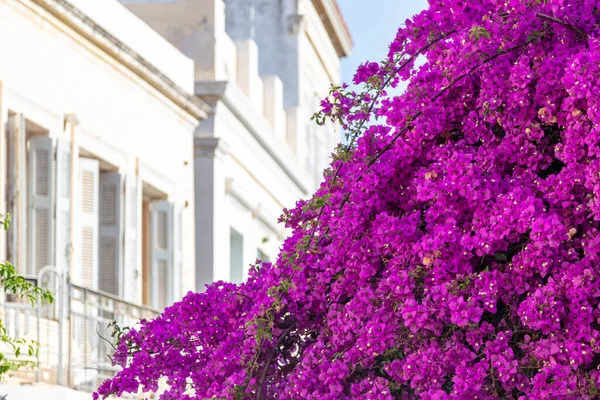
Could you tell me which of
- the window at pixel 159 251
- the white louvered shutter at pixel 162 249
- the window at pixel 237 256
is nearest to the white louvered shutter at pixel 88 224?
the window at pixel 159 251

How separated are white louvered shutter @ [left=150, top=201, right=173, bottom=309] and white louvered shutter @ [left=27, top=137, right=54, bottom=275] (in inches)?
146

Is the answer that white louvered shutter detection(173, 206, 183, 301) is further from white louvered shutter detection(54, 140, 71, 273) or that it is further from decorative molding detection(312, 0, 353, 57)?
decorative molding detection(312, 0, 353, 57)

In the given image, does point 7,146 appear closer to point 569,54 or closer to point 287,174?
point 569,54

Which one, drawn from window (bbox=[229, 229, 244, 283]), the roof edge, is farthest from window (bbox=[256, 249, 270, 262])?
the roof edge

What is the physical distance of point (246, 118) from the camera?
67.4 feet

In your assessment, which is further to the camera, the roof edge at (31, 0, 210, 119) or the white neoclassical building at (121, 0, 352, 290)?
the white neoclassical building at (121, 0, 352, 290)

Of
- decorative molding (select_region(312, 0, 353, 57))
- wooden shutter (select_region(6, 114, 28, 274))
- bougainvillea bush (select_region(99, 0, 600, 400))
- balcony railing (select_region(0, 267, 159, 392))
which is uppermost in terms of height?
decorative molding (select_region(312, 0, 353, 57))

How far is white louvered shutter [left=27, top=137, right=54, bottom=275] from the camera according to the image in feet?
43.7

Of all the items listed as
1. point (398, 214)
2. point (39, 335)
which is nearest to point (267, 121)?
point (39, 335)

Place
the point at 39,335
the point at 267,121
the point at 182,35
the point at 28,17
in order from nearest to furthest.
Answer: the point at 39,335
the point at 28,17
the point at 182,35
the point at 267,121

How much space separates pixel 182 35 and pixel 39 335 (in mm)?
8199

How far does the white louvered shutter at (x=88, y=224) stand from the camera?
1448cm

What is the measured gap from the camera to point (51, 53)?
1400 cm

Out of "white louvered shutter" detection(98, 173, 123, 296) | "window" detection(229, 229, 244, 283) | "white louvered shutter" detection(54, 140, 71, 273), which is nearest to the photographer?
"white louvered shutter" detection(54, 140, 71, 273)
